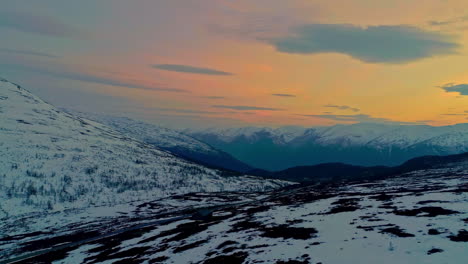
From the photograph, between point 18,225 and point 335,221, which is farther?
point 18,225

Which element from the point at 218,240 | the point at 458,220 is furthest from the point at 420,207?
the point at 218,240

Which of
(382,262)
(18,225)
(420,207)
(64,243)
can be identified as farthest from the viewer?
(18,225)

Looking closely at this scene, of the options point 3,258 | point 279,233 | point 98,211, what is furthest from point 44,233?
point 279,233

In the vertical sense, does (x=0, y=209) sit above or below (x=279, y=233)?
below

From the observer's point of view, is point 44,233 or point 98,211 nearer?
point 44,233

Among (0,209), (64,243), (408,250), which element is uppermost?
(408,250)

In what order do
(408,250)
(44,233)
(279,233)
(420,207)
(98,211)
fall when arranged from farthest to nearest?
(98,211) → (44,233) → (420,207) → (279,233) → (408,250)

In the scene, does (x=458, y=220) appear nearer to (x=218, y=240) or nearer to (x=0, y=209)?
(x=218, y=240)

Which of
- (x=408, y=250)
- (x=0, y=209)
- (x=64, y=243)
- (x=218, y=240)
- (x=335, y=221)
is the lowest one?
(x=0, y=209)

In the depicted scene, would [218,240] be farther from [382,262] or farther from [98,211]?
[98,211]
